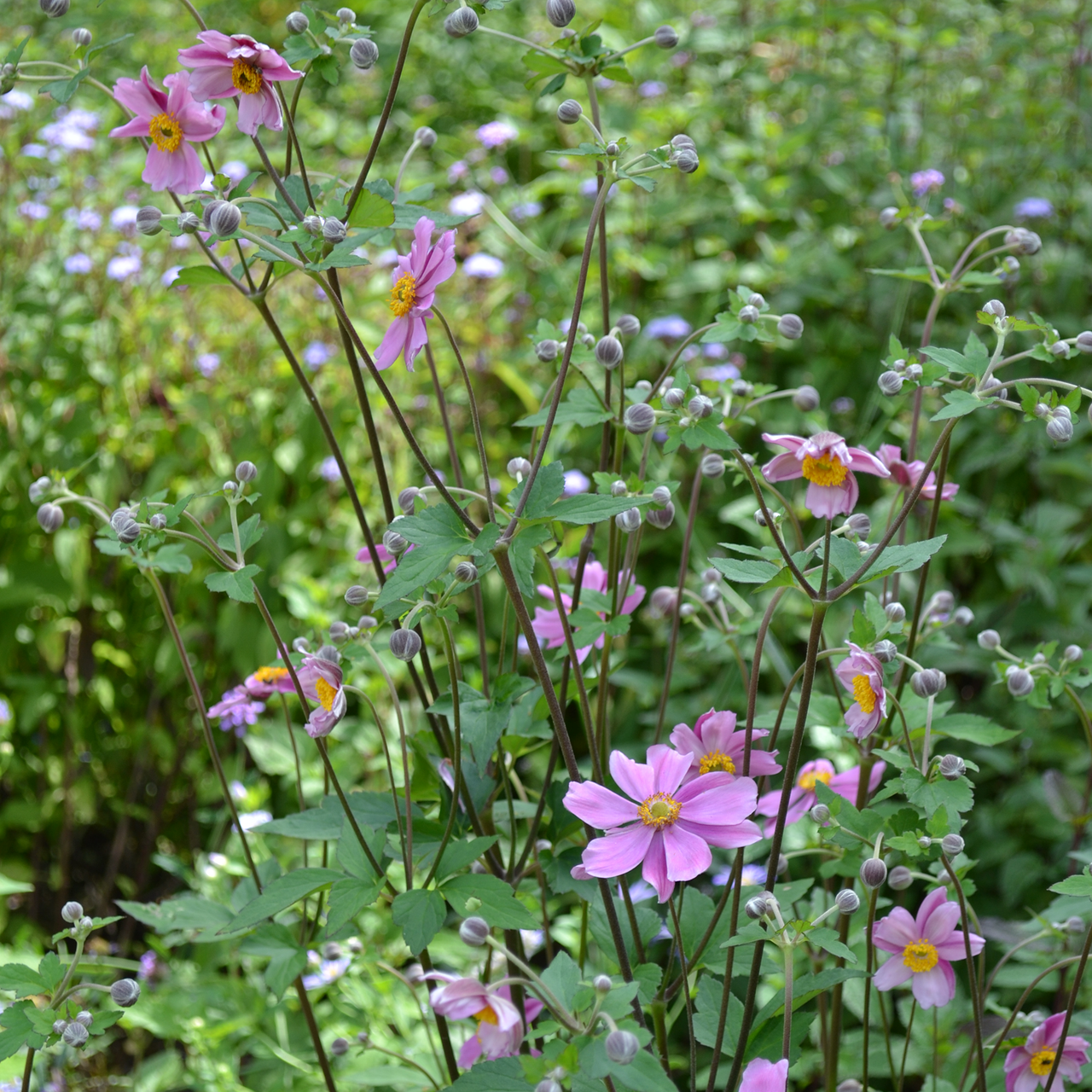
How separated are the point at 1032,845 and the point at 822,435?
5.51 ft

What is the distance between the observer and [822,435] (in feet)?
3.19

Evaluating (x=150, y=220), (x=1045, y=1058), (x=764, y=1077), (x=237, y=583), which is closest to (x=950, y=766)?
(x=764, y=1077)

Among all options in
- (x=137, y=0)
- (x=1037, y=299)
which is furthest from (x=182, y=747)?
(x=137, y=0)

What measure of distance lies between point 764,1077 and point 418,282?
78 centimetres

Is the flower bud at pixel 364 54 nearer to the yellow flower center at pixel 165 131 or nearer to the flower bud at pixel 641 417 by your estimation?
the yellow flower center at pixel 165 131

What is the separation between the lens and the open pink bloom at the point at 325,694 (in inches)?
39.0

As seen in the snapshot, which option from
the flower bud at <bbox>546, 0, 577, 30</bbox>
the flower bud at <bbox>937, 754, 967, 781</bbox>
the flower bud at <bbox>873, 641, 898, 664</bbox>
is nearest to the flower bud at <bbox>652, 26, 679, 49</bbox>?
the flower bud at <bbox>546, 0, 577, 30</bbox>

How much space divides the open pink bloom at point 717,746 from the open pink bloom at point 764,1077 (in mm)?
252

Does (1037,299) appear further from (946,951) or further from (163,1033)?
(163,1033)

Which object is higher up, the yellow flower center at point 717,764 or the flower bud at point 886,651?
the flower bud at point 886,651

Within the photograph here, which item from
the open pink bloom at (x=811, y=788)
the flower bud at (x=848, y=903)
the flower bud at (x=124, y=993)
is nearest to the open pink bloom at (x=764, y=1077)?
the flower bud at (x=848, y=903)

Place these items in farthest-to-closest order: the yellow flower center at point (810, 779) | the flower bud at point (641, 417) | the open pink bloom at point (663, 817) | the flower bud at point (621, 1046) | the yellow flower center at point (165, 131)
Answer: the yellow flower center at point (810, 779) < the yellow flower center at point (165, 131) < the flower bud at point (641, 417) < the open pink bloom at point (663, 817) < the flower bud at point (621, 1046)

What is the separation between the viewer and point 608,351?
1.07 meters

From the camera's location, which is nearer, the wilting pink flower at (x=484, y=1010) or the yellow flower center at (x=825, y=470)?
the wilting pink flower at (x=484, y=1010)
